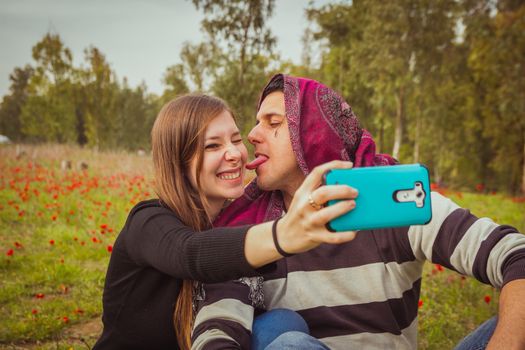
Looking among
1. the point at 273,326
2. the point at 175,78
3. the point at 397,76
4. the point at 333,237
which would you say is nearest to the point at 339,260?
the point at 273,326

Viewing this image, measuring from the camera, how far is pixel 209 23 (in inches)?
566

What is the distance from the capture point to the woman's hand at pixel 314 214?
1.09 metres

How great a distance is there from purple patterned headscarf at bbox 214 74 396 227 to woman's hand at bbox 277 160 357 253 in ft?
4.07

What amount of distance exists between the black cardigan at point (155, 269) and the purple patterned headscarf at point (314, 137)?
0.58 metres

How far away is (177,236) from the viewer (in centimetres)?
149

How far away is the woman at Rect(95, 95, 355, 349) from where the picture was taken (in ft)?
4.44

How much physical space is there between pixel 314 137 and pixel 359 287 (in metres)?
0.95

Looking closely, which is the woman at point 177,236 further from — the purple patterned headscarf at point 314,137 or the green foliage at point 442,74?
the green foliage at point 442,74

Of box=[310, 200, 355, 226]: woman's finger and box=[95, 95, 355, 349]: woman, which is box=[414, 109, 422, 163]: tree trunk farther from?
box=[310, 200, 355, 226]: woman's finger

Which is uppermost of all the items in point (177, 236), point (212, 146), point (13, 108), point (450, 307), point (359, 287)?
point (13, 108)

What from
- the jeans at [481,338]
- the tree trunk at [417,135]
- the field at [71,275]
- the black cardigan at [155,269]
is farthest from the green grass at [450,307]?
the tree trunk at [417,135]

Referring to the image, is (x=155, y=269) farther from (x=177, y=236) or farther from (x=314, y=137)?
(x=314, y=137)

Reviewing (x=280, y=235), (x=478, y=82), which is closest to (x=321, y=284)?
(x=280, y=235)

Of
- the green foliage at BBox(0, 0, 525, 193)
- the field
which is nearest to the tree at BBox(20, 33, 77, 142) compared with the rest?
the green foliage at BBox(0, 0, 525, 193)
